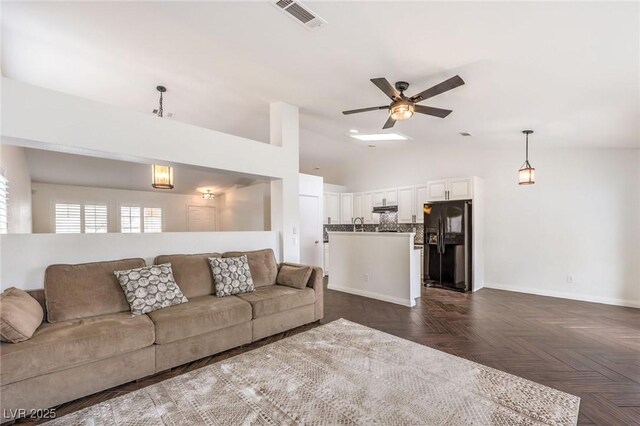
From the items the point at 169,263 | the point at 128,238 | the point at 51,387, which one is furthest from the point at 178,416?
the point at 128,238

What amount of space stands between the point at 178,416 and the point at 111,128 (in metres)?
2.59

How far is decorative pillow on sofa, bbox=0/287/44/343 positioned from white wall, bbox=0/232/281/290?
0.25 m

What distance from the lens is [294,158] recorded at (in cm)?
444

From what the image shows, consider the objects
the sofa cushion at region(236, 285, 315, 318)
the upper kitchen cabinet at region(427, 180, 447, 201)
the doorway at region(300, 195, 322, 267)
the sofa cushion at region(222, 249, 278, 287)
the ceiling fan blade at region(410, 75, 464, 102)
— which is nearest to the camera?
the ceiling fan blade at region(410, 75, 464, 102)

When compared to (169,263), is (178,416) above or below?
below

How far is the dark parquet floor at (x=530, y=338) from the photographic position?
2145 millimetres

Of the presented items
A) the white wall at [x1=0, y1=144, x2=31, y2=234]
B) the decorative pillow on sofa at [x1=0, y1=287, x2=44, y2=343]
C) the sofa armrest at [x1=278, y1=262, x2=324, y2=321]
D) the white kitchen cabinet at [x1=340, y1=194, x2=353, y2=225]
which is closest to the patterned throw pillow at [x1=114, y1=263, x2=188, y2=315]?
the decorative pillow on sofa at [x1=0, y1=287, x2=44, y2=343]

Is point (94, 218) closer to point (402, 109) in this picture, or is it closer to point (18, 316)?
point (18, 316)

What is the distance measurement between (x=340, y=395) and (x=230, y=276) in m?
1.78

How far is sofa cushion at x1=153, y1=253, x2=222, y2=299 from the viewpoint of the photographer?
308 cm

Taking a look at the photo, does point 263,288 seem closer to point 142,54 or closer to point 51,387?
point 51,387

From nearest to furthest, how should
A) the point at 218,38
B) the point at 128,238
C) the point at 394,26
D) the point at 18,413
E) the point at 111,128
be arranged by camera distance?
the point at 18,413 → the point at 394,26 → the point at 218,38 → the point at 111,128 → the point at 128,238

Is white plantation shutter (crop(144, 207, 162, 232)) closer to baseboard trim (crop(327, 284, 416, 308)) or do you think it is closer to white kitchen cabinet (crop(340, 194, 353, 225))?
white kitchen cabinet (crop(340, 194, 353, 225))

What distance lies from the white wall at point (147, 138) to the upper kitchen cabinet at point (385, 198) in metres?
3.31
